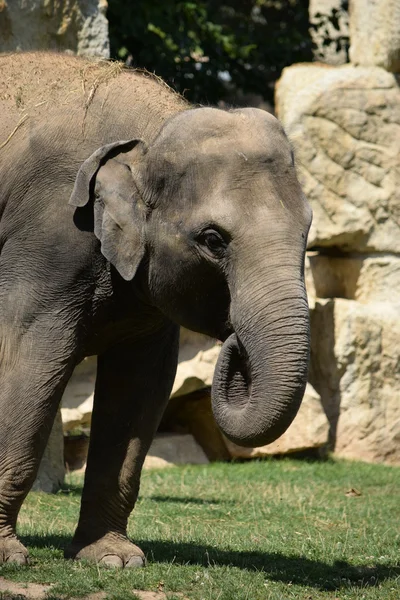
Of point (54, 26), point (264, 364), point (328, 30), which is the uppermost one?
point (328, 30)

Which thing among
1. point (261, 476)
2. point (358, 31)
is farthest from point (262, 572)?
point (358, 31)

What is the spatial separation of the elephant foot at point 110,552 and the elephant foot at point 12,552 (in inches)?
18.0

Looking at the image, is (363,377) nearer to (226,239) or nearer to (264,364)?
(226,239)

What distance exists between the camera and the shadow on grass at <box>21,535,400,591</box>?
17.8 ft

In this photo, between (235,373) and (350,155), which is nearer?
(235,373)

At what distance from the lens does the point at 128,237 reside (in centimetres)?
508

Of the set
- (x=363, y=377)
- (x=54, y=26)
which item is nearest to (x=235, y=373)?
(x=54, y=26)

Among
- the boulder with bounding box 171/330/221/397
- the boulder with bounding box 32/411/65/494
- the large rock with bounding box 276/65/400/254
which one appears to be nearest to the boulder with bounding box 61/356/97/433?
the boulder with bounding box 171/330/221/397

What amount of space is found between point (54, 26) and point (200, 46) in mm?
4349

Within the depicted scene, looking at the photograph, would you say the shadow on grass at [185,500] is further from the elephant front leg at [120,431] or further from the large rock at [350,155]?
the large rock at [350,155]

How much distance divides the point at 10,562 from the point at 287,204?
6.54 feet

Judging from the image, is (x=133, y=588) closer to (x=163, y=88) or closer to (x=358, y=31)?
(x=163, y=88)

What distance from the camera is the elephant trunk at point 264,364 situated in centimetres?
452

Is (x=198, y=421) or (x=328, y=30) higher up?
(x=328, y=30)
